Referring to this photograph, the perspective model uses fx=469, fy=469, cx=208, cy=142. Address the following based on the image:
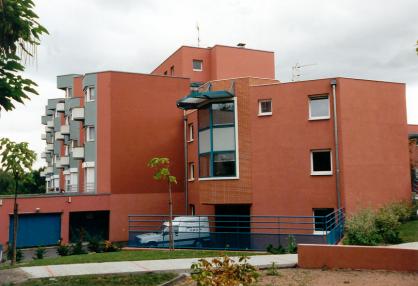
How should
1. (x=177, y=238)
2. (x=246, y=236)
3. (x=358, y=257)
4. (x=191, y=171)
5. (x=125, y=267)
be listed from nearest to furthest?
(x=358, y=257) < (x=125, y=267) < (x=246, y=236) < (x=177, y=238) < (x=191, y=171)

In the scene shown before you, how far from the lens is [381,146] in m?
24.5

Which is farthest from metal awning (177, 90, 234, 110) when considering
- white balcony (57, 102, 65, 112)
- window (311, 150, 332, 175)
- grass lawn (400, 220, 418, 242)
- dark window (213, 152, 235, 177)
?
white balcony (57, 102, 65, 112)

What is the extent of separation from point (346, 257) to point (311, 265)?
1028 millimetres

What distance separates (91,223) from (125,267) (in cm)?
2176

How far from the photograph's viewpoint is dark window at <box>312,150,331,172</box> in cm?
2442

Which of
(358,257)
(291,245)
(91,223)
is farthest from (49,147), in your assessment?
(358,257)

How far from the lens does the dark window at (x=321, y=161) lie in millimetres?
24422

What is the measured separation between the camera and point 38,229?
31.0 meters

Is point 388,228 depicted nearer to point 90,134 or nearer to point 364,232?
point 364,232

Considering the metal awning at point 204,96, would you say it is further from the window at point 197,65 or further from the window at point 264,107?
the window at point 197,65

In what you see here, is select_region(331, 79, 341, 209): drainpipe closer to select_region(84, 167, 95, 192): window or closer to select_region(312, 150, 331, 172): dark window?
select_region(312, 150, 331, 172): dark window

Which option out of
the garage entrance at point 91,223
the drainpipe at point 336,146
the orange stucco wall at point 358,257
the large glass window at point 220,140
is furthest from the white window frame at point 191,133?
the orange stucco wall at point 358,257

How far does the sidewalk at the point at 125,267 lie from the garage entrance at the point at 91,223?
19236 millimetres

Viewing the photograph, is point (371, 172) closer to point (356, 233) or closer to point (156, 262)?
point (356, 233)
